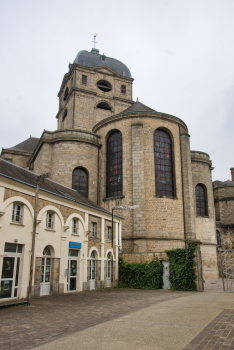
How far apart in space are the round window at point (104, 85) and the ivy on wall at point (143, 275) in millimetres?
24958

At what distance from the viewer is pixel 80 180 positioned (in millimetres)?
27234

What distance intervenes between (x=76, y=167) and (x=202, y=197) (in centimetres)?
1304

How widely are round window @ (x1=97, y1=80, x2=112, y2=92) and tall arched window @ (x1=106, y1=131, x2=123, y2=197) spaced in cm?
1269

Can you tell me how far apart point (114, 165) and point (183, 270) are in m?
12.0

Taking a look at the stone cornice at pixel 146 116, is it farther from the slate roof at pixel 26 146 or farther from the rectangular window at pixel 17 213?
the rectangular window at pixel 17 213

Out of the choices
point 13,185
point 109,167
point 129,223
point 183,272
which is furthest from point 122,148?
point 13,185

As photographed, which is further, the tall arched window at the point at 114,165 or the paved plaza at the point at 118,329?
the tall arched window at the point at 114,165

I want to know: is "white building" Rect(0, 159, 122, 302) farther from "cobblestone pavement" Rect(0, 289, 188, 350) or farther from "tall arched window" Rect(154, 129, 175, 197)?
"tall arched window" Rect(154, 129, 175, 197)

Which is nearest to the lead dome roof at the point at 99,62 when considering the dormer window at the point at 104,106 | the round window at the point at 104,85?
the round window at the point at 104,85

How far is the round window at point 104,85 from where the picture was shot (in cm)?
3892

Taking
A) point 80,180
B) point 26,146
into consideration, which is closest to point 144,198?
point 80,180

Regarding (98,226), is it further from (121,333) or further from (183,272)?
(121,333)

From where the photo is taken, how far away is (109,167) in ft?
90.6

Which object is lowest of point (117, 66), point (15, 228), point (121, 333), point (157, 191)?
point (121, 333)
